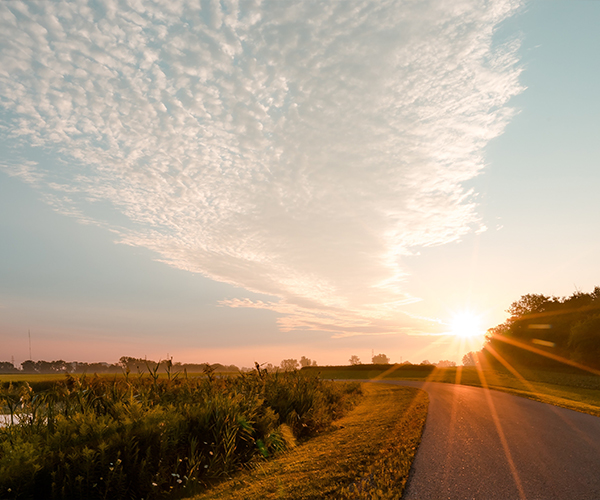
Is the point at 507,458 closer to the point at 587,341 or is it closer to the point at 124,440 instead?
the point at 124,440

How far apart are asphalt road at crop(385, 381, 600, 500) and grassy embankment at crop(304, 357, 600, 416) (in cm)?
568

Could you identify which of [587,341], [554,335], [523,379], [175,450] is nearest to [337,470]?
[175,450]

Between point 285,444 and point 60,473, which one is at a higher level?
→ point 60,473

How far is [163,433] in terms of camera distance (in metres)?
6.81

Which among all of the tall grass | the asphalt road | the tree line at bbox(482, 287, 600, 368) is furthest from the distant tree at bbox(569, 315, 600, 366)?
the tall grass

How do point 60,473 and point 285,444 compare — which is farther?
point 285,444

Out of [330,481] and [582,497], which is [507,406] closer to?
[582,497]

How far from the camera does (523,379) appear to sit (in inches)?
1631

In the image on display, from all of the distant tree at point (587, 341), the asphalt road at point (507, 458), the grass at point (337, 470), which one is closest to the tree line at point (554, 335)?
the distant tree at point (587, 341)

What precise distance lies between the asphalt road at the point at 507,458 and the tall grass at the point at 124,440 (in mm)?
3738

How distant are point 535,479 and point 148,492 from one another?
6666mm

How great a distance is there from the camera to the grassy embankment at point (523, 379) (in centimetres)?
2161

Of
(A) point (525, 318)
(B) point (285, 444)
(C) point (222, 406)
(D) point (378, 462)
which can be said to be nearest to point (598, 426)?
(D) point (378, 462)

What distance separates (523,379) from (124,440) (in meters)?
46.0
